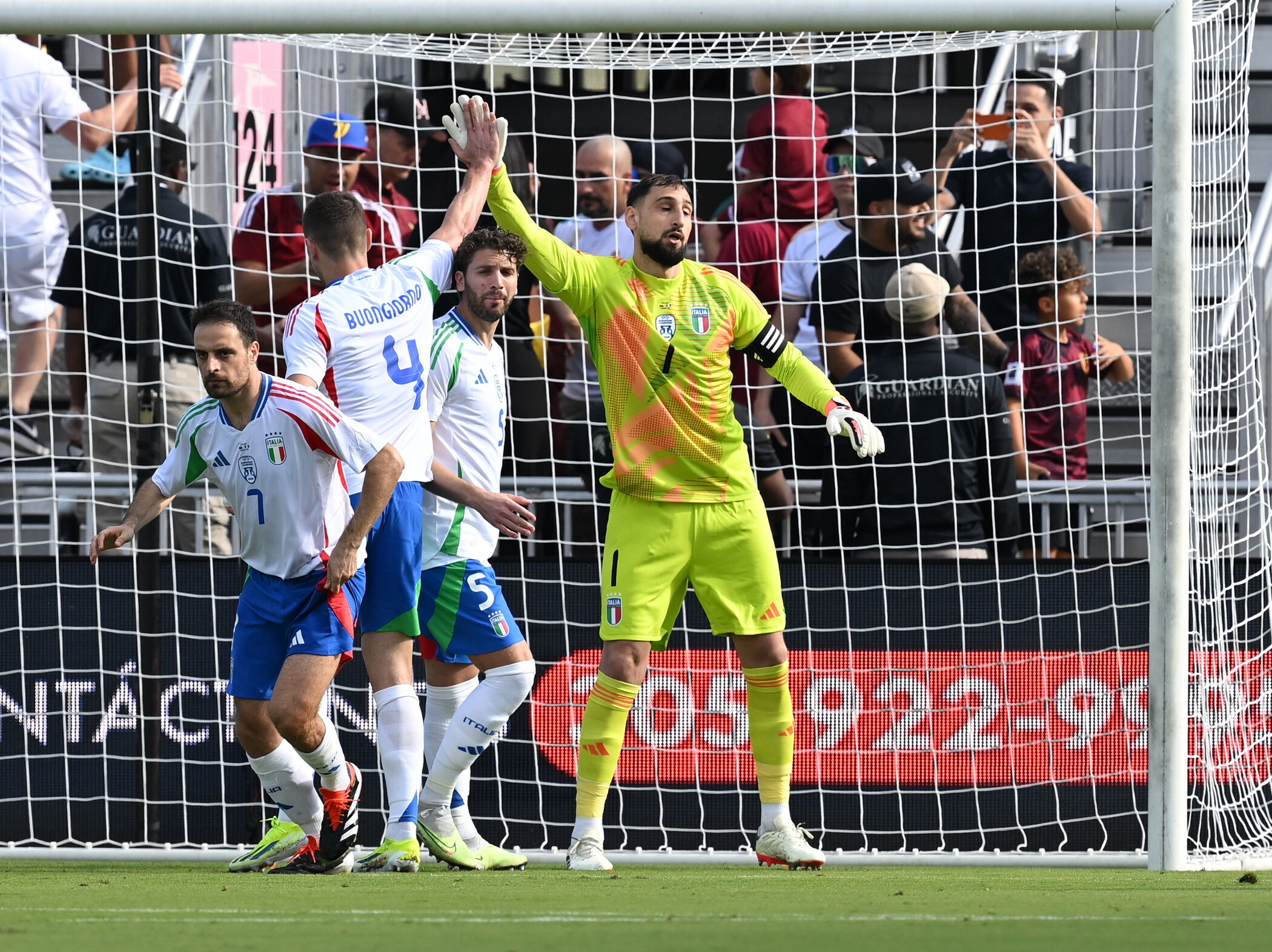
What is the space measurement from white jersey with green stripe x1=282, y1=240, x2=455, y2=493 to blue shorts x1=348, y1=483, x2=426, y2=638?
0.15 m

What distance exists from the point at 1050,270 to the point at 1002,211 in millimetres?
348

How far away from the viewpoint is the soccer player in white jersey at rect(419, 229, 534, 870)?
5785 mm

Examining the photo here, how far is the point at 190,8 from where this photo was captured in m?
5.63

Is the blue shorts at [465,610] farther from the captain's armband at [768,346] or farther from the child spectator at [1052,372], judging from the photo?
the child spectator at [1052,372]

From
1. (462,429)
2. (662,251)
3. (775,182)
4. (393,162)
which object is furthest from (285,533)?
(775,182)

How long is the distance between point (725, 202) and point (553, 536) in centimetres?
226

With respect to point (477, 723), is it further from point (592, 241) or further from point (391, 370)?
point (592, 241)

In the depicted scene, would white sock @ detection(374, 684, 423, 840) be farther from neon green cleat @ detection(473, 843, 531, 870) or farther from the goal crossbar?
the goal crossbar

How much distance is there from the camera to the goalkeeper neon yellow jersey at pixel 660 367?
5.72 meters

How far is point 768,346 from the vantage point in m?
5.95

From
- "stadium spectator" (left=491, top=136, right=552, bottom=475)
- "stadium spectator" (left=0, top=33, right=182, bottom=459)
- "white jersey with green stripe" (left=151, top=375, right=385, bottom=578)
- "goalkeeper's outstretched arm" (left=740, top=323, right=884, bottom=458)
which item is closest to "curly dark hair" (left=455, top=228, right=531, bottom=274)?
"goalkeeper's outstretched arm" (left=740, top=323, right=884, bottom=458)

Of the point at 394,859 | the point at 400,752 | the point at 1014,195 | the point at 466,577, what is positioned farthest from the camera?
the point at 1014,195

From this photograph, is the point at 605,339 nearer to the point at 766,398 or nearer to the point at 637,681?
the point at 637,681

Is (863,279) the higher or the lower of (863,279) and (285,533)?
the higher
